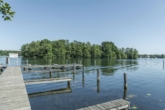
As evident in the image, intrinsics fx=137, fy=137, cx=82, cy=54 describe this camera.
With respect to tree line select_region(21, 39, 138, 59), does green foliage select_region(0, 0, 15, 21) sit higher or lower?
lower

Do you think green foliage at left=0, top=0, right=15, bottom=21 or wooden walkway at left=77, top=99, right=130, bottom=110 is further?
wooden walkway at left=77, top=99, right=130, bottom=110

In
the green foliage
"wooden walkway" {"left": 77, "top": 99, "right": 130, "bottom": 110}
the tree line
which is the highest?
the tree line

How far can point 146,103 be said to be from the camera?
471 inches

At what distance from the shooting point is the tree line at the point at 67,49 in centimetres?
11644

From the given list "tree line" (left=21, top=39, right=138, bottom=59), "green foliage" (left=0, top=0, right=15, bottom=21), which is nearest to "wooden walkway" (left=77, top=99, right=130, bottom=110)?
"green foliage" (left=0, top=0, right=15, bottom=21)

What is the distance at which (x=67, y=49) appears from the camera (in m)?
129

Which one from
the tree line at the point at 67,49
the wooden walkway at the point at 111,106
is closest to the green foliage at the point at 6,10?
the wooden walkway at the point at 111,106

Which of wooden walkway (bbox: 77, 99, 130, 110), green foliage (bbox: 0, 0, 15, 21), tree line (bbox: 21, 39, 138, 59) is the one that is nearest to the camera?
green foliage (bbox: 0, 0, 15, 21)

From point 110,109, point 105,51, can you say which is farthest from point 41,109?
point 105,51

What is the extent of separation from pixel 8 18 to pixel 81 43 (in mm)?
131753

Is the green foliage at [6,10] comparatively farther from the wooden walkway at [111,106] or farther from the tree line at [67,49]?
the tree line at [67,49]

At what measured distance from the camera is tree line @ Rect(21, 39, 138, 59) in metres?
116

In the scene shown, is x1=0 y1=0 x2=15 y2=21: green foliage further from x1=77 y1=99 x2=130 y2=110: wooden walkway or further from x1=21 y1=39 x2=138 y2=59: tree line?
x1=21 y1=39 x2=138 y2=59: tree line

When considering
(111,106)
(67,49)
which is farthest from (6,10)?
(67,49)
